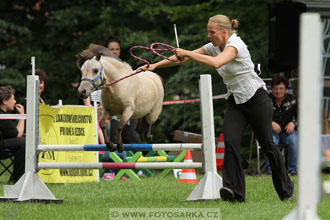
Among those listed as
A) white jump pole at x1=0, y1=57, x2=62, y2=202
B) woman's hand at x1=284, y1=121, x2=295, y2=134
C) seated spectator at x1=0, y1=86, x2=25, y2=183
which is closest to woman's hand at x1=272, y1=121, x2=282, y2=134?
woman's hand at x1=284, y1=121, x2=295, y2=134

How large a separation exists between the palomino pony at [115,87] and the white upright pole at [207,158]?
0.62 m

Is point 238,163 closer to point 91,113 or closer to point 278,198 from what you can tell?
point 278,198

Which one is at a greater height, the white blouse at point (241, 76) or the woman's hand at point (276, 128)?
the white blouse at point (241, 76)

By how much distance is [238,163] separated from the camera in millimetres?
6656

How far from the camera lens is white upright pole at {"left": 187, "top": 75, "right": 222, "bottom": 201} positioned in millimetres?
6758

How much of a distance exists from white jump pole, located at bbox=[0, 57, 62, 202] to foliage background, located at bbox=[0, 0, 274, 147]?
743cm

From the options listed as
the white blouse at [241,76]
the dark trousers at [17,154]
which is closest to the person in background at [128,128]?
the dark trousers at [17,154]

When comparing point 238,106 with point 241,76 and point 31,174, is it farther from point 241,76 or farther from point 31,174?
point 31,174

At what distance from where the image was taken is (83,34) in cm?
1700

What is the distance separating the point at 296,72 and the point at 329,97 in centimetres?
72

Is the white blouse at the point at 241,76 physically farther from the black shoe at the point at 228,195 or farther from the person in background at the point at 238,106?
the black shoe at the point at 228,195

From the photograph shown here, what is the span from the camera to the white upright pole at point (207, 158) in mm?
6758

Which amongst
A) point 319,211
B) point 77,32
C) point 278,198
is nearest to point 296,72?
point 278,198

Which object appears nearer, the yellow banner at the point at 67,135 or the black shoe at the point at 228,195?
the black shoe at the point at 228,195
